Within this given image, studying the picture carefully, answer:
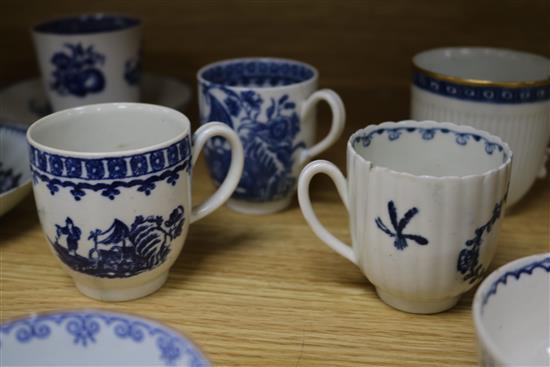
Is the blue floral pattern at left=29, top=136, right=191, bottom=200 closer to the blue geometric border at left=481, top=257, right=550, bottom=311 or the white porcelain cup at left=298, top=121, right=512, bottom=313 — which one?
the white porcelain cup at left=298, top=121, right=512, bottom=313

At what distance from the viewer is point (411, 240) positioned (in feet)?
1.67

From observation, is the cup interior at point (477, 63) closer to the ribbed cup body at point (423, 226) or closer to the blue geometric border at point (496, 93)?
the blue geometric border at point (496, 93)

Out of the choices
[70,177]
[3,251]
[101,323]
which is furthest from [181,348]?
[3,251]

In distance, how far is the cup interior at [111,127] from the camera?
586 mm

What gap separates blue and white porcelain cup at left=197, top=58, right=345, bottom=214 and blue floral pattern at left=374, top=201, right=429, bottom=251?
17 cm

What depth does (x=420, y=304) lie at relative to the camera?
1.79ft

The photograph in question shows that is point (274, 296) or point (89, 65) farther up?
point (89, 65)

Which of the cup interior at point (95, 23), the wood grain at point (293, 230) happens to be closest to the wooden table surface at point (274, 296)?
the wood grain at point (293, 230)

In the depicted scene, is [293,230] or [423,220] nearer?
[423,220]

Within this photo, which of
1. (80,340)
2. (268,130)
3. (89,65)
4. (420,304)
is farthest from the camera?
(89,65)

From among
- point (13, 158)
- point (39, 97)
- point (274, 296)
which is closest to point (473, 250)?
point (274, 296)

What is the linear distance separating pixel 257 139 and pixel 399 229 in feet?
0.64

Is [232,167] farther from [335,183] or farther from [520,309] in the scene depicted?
[520,309]

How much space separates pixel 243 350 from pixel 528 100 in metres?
0.32
